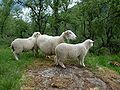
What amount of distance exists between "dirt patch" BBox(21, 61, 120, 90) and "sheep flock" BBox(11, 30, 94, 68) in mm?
427

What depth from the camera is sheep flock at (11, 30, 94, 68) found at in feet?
33.8

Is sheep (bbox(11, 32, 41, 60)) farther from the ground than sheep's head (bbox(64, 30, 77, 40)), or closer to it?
closer to it

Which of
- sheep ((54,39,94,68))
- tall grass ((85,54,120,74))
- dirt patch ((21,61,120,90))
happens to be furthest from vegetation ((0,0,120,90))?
dirt patch ((21,61,120,90))

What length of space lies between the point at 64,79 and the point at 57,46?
1327mm

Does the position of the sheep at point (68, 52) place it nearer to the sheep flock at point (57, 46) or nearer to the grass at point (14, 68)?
the sheep flock at point (57, 46)

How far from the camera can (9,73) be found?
934 cm

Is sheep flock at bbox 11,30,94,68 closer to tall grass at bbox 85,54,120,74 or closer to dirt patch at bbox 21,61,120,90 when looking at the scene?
dirt patch at bbox 21,61,120,90

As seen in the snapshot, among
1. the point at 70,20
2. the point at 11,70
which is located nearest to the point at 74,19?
the point at 70,20

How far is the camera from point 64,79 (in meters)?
9.45

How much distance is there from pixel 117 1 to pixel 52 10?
9798 millimetres

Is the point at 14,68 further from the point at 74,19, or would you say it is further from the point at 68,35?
the point at 74,19

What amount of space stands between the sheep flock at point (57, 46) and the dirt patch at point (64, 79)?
0.43m

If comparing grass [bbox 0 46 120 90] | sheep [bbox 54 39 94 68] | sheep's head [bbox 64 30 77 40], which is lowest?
grass [bbox 0 46 120 90]

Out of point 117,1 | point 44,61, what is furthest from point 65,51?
point 117,1
